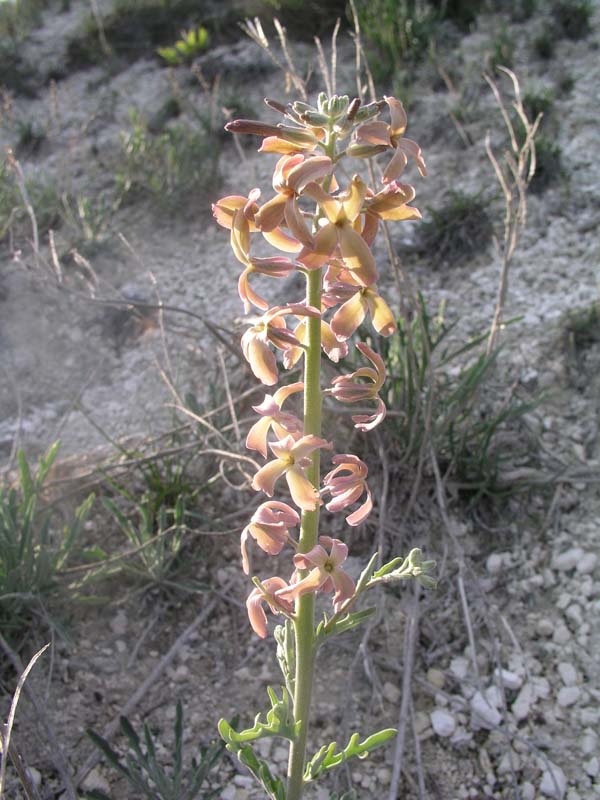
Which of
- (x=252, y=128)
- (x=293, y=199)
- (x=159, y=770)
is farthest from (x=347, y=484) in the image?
(x=159, y=770)

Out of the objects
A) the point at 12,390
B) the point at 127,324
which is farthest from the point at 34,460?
the point at 127,324

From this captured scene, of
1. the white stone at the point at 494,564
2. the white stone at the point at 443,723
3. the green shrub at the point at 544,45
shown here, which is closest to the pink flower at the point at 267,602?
the white stone at the point at 443,723

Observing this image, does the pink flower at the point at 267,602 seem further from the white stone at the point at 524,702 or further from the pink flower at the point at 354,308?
the white stone at the point at 524,702

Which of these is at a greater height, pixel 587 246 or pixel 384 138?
pixel 384 138

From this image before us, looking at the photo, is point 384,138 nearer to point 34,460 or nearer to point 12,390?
point 34,460

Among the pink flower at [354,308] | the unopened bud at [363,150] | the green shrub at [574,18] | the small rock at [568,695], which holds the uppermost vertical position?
the unopened bud at [363,150]

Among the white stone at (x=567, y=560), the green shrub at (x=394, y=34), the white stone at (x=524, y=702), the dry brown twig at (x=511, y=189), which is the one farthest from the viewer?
the green shrub at (x=394, y=34)
